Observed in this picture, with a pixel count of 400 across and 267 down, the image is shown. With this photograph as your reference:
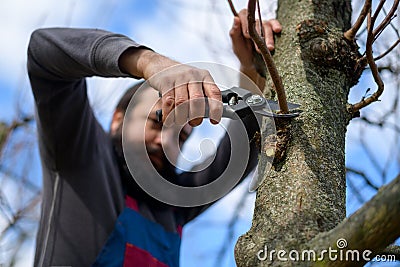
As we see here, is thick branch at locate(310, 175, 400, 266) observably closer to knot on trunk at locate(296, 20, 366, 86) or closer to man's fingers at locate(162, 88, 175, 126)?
man's fingers at locate(162, 88, 175, 126)

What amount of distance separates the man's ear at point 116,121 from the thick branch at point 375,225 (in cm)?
167

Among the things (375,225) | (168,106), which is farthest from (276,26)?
→ (375,225)

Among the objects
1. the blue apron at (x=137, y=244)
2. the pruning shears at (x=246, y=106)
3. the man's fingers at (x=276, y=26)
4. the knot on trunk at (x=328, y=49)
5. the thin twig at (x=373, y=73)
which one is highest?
the man's fingers at (x=276, y=26)

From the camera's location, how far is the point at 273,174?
3.50 feet

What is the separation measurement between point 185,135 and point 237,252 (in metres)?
1.23

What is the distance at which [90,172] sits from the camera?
1997 mm

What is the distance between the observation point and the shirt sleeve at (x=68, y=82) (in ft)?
4.49

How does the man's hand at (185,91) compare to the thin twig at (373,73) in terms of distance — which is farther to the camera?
the thin twig at (373,73)

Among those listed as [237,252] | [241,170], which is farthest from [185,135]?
[237,252]

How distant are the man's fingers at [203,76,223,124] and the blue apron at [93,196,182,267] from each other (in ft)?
3.26

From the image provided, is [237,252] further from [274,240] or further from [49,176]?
[49,176]

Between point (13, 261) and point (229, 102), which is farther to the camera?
point (13, 261)

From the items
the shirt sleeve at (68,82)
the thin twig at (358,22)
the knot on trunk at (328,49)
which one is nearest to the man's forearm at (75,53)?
the shirt sleeve at (68,82)

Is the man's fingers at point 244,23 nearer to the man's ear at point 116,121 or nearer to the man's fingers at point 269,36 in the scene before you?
the man's fingers at point 269,36
